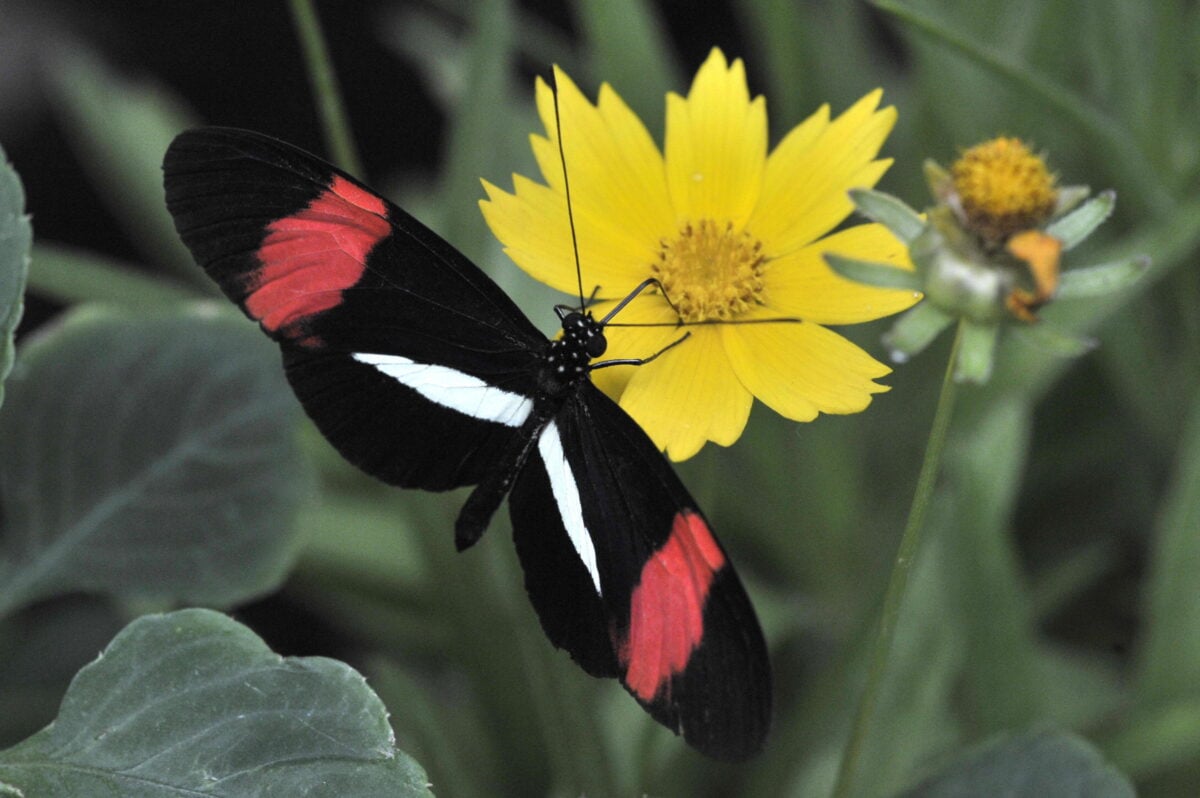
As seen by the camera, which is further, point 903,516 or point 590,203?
point 903,516

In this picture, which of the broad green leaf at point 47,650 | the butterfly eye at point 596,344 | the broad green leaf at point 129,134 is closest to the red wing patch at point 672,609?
the butterfly eye at point 596,344

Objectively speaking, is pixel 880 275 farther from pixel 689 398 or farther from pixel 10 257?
pixel 10 257

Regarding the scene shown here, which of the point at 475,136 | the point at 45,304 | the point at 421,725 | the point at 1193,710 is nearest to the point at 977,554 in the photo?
the point at 1193,710

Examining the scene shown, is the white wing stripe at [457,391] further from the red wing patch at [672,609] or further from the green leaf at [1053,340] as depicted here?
the green leaf at [1053,340]

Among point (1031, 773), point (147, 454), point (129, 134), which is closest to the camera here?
point (1031, 773)

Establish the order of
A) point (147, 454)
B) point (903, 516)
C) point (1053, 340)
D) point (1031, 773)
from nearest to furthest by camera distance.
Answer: point (1053, 340), point (1031, 773), point (147, 454), point (903, 516)

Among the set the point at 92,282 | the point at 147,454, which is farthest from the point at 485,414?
the point at 92,282

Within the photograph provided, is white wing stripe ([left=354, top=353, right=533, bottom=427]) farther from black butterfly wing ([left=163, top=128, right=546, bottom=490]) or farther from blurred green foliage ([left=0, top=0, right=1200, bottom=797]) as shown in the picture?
blurred green foliage ([left=0, top=0, right=1200, bottom=797])
